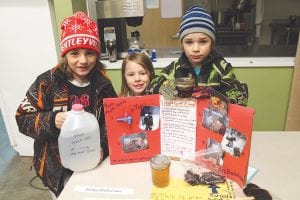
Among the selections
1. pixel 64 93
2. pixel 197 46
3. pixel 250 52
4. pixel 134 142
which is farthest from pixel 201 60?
pixel 250 52

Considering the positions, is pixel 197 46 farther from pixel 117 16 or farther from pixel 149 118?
pixel 117 16

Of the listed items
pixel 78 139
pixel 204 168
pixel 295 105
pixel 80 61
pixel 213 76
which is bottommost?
pixel 295 105

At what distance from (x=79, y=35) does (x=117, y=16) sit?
1.05 m

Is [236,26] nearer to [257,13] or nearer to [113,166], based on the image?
[257,13]

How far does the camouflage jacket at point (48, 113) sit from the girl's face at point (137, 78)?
0.14 metres

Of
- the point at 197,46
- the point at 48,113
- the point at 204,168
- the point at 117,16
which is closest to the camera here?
the point at 204,168

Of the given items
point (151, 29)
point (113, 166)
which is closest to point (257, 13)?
point (151, 29)

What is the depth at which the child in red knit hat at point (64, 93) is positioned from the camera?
3.94 ft

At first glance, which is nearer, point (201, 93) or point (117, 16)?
point (201, 93)

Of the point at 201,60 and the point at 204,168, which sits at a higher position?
the point at 201,60

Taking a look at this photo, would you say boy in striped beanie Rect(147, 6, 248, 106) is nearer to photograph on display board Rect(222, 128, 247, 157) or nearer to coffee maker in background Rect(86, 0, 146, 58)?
photograph on display board Rect(222, 128, 247, 157)

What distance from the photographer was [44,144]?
49.2 inches

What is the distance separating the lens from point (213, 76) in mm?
1346

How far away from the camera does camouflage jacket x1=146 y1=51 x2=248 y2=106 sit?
1.23 metres
